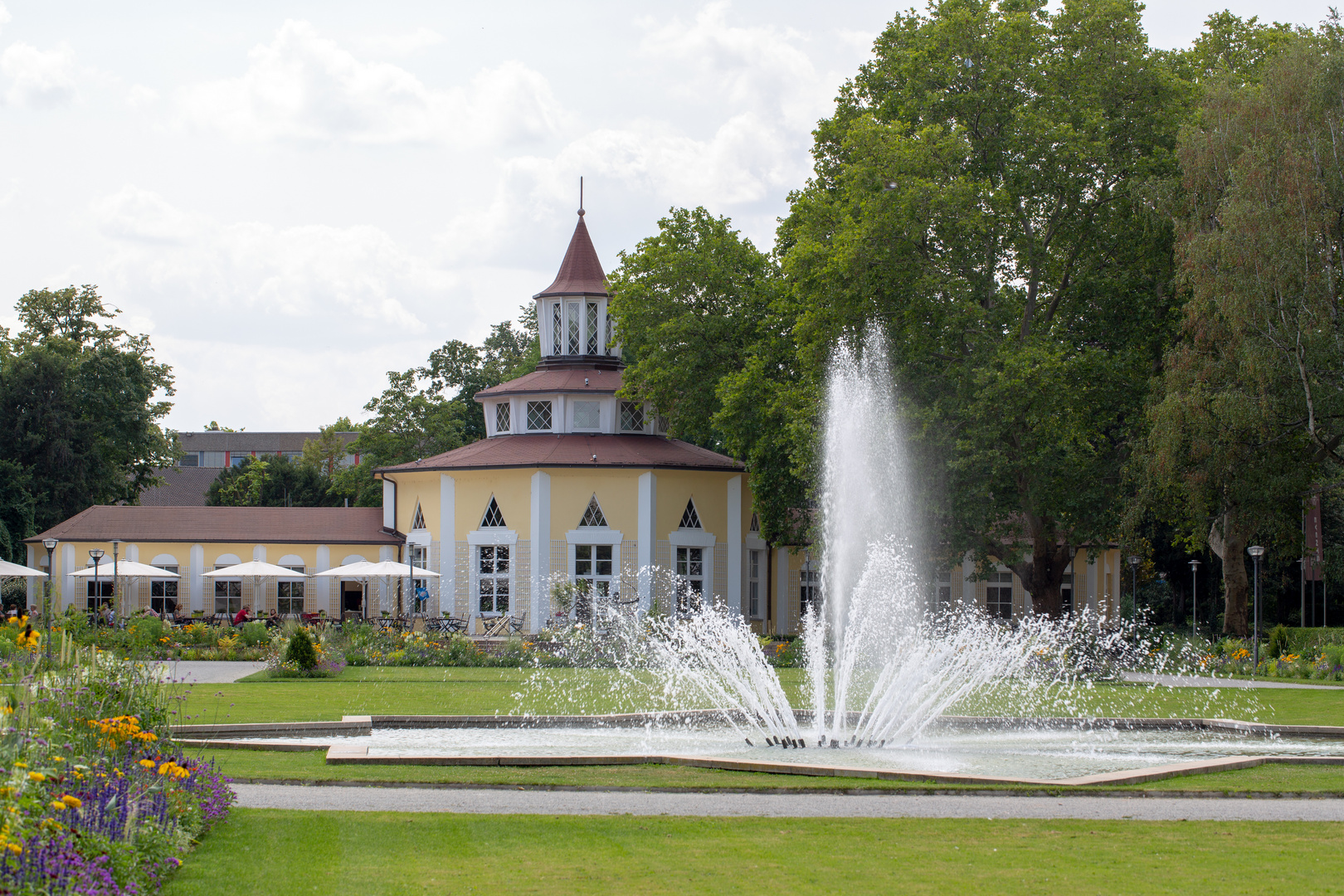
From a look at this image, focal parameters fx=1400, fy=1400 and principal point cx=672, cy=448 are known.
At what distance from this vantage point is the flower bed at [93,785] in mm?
6809

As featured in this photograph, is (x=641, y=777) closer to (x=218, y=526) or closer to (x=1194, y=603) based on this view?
(x=218, y=526)

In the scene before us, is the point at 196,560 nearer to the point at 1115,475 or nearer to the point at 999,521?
the point at 999,521

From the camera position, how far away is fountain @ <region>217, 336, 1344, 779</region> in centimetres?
1521

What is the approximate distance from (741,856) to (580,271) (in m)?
38.9

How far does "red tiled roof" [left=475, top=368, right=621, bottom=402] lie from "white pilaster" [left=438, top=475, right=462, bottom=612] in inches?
155

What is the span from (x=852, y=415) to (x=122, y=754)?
24.9m

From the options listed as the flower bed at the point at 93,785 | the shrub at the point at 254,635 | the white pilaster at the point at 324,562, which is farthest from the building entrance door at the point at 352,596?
the flower bed at the point at 93,785

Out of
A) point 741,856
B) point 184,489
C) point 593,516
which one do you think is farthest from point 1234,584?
point 184,489

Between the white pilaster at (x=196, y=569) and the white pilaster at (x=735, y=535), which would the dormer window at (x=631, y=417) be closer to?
→ the white pilaster at (x=735, y=535)

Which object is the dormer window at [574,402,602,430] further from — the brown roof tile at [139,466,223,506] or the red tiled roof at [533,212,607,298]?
the brown roof tile at [139,466,223,506]

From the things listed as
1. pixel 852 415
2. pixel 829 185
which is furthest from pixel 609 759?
pixel 829 185

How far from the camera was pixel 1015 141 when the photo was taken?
106ft

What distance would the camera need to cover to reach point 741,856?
918 centimetres

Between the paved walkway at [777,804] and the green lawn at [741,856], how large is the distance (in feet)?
1.30
